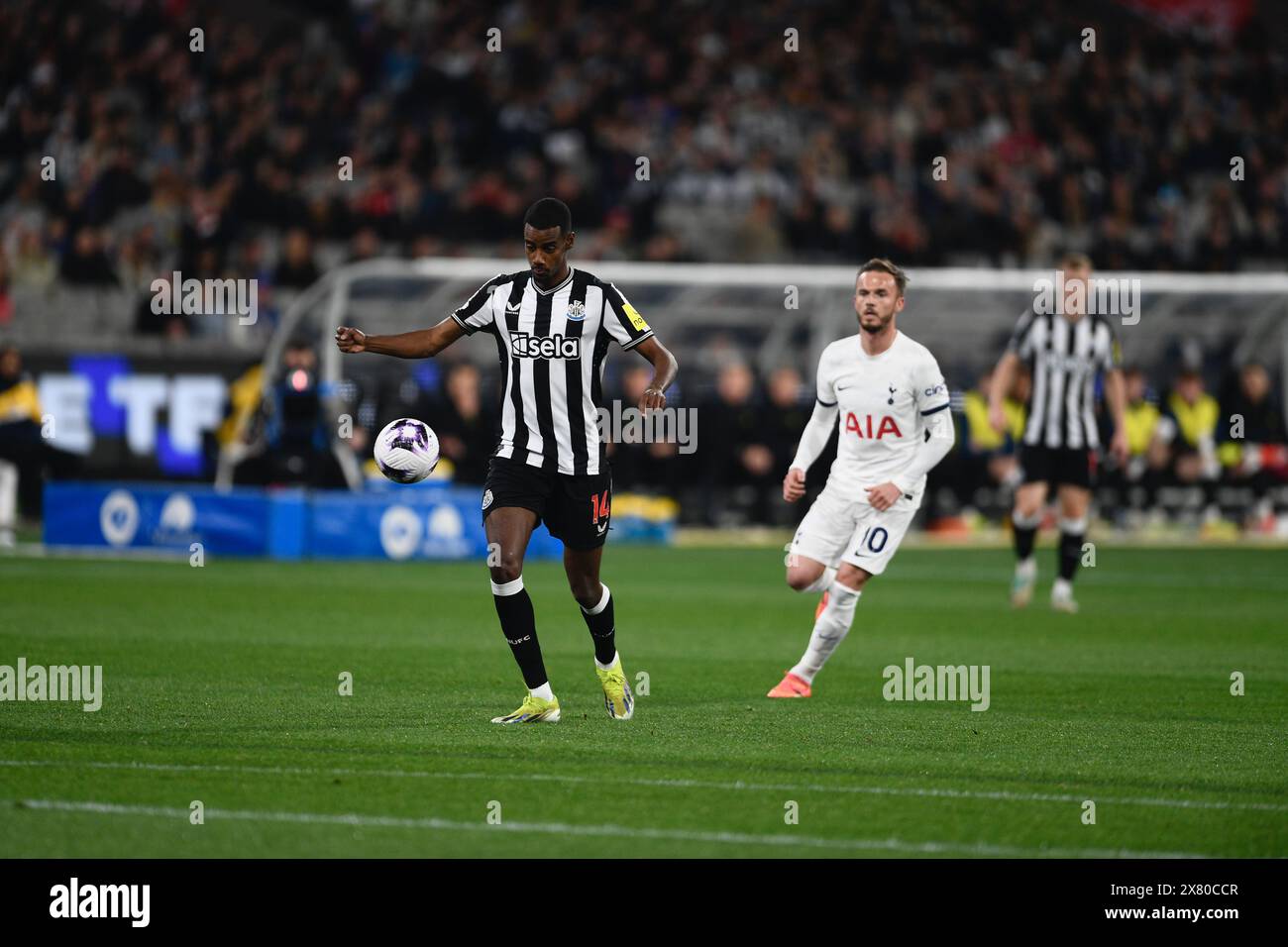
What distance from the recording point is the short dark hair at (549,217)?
8.12 meters

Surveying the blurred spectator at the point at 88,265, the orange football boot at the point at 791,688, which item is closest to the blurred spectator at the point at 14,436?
the blurred spectator at the point at 88,265

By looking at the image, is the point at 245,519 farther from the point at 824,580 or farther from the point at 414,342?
the point at 414,342

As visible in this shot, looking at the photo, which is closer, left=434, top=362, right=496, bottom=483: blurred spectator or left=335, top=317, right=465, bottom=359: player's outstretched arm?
left=335, top=317, right=465, bottom=359: player's outstretched arm

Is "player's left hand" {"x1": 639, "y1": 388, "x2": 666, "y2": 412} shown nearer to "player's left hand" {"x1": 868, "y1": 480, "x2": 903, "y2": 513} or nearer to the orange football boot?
"player's left hand" {"x1": 868, "y1": 480, "x2": 903, "y2": 513}

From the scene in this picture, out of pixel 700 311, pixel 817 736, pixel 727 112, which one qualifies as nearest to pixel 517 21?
pixel 727 112

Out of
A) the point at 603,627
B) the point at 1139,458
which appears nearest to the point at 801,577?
the point at 603,627

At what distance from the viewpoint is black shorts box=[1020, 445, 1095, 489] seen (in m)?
14.7

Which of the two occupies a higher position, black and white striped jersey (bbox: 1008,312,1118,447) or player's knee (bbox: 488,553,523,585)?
black and white striped jersey (bbox: 1008,312,1118,447)

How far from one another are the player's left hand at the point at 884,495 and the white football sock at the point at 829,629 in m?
0.50

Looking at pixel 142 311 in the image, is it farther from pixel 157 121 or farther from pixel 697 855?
pixel 697 855

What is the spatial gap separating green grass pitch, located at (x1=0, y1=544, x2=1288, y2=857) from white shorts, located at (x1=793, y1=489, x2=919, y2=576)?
705mm

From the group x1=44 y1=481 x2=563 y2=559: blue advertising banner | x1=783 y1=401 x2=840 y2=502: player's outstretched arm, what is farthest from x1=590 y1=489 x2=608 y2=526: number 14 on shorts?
x1=44 y1=481 x2=563 y2=559: blue advertising banner

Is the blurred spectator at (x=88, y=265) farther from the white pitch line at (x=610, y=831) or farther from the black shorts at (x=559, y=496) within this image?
the white pitch line at (x=610, y=831)

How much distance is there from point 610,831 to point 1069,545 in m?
9.26
